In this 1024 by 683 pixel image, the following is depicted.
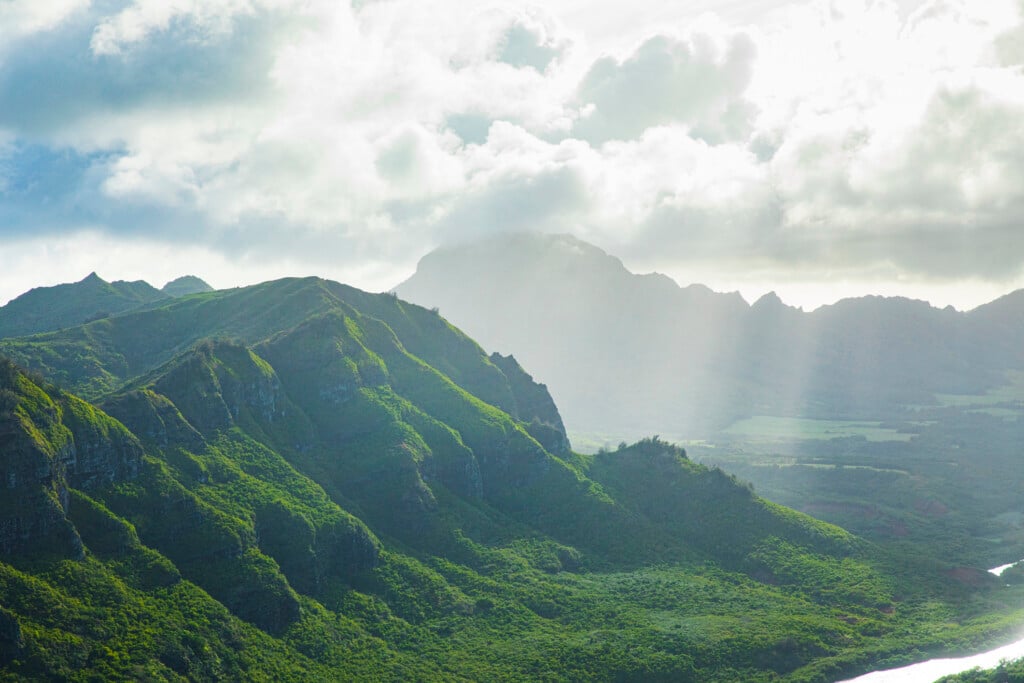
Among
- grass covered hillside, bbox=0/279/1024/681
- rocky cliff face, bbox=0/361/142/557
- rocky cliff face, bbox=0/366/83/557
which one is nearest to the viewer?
rocky cliff face, bbox=0/366/83/557

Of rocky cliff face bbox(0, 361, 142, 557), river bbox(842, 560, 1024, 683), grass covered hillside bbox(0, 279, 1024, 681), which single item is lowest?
river bbox(842, 560, 1024, 683)

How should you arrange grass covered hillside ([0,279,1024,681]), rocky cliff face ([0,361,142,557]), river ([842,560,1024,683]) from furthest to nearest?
river ([842,560,1024,683])
grass covered hillside ([0,279,1024,681])
rocky cliff face ([0,361,142,557])

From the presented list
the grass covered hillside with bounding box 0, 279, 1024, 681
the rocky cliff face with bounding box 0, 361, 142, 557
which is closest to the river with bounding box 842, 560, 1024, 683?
the grass covered hillside with bounding box 0, 279, 1024, 681

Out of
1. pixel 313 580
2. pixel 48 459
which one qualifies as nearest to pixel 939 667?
pixel 313 580

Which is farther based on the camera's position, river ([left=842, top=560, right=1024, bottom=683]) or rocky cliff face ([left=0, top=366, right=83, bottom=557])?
river ([left=842, top=560, right=1024, bottom=683])

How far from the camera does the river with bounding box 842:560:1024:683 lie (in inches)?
5930

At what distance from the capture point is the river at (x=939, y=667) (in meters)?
151

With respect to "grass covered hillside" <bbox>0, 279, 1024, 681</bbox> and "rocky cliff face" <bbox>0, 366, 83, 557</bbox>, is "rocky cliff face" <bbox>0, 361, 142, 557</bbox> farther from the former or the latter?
"grass covered hillside" <bbox>0, 279, 1024, 681</bbox>

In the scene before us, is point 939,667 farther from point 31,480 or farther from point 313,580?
point 31,480

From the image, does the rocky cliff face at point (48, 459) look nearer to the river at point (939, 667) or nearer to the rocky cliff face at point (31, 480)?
the rocky cliff face at point (31, 480)

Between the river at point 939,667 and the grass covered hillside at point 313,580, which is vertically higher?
the grass covered hillside at point 313,580

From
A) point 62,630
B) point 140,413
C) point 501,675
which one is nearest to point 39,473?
point 62,630

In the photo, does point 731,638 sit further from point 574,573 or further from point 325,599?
point 325,599

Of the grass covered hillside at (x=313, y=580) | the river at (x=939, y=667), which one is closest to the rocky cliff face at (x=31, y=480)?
the grass covered hillside at (x=313, y=580)
